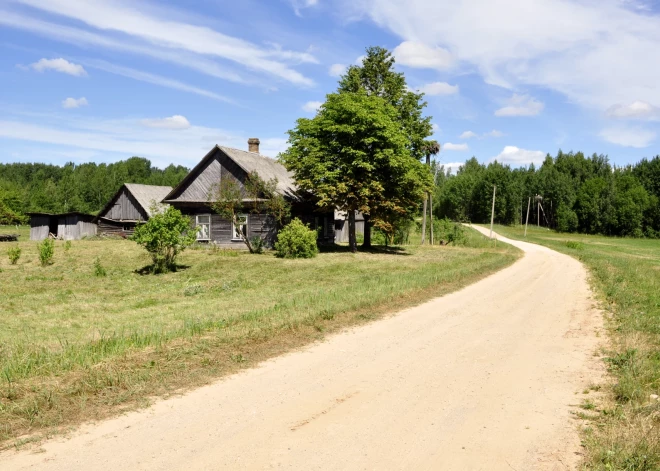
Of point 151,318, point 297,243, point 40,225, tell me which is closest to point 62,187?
point 40,225

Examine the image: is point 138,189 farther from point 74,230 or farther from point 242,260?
point 242,260

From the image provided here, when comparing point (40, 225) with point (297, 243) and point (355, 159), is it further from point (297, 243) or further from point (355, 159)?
point (355, 159)

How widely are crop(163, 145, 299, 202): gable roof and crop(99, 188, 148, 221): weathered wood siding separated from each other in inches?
433

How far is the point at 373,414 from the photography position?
6328mm

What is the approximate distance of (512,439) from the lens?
18.7 ft

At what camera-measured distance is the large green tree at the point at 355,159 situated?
31188 millimetres

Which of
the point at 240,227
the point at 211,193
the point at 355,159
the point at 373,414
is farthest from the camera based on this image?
the point at 211,193

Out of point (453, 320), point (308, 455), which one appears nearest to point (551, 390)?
point (308, 455)

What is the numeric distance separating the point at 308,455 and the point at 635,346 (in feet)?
25.1

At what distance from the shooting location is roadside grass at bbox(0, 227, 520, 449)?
263 inches

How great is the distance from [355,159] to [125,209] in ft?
89.2

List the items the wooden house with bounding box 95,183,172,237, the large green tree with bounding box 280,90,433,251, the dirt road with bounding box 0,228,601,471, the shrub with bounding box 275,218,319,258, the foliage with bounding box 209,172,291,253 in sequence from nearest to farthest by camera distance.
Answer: the dirt road with bounding box 0,228,601,471 → the shrub with bounding box 275,218,319,258 → the large green tree with bounding box 280,90,433,251 → the foliage with bounding box 209,172,291,253 → the wooden house with bounding box 95,183,172,237

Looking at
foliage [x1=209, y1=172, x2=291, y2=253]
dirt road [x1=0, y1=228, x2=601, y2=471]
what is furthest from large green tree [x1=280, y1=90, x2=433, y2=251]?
dirt road [x1=0, y1=228, x2=601, y2=471]

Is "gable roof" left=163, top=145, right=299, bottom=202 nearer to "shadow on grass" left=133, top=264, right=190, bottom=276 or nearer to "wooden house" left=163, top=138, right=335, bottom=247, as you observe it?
"wooden house" left=163, top=138, right=335, bottom=247
